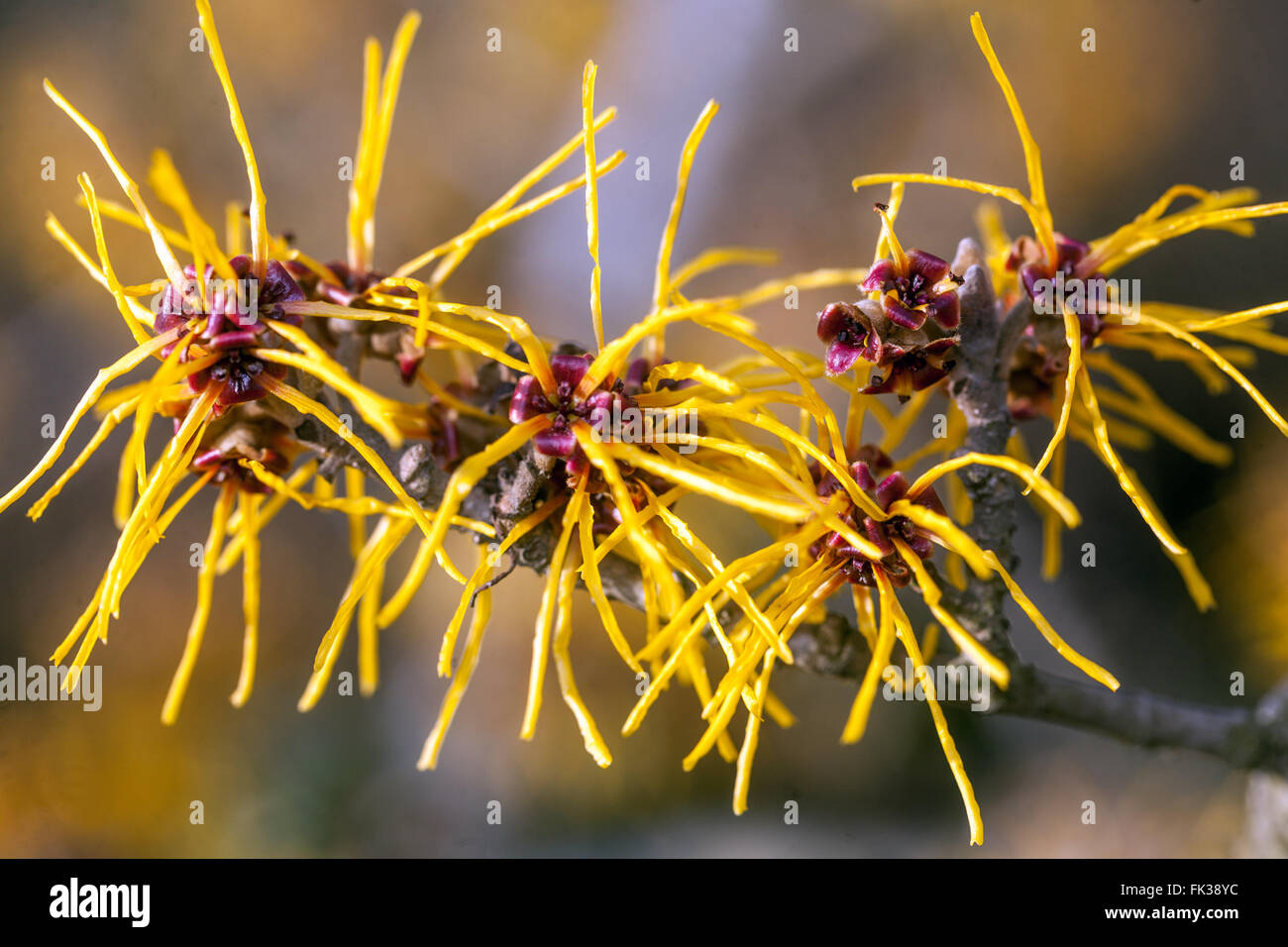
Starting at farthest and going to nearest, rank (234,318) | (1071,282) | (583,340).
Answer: (583,340) → (1071,282) → (234,318)

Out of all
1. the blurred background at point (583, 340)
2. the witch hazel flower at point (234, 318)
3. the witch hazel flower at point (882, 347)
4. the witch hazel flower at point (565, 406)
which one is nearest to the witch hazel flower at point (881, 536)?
the witch hazel flower at point (882, 347)

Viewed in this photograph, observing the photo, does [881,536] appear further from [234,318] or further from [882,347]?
[234,318]

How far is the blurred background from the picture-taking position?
2010mm

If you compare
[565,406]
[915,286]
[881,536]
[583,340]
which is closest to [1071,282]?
[915,286]

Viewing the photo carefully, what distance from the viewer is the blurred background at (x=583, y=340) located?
2010mm

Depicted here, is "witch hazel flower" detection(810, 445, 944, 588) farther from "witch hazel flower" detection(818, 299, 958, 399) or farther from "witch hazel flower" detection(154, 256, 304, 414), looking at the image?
"witch hazel flower" detection(154, 256, 304, 414)

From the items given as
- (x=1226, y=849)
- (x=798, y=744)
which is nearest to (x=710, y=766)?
(x=798, y=744)

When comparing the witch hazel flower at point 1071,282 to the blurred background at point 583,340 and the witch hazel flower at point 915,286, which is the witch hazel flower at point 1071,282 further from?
the blurred background at point 583,340

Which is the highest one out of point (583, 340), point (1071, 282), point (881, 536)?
point (583, 340)

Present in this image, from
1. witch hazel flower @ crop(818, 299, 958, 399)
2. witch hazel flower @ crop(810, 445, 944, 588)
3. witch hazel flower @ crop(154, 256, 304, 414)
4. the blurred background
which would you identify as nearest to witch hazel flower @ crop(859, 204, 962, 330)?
witch hazel flower @ crop(818, 299, 958, 399)

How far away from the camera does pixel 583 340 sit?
235cm

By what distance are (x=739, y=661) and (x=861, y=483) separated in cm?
19

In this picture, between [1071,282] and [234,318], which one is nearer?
[234,318]

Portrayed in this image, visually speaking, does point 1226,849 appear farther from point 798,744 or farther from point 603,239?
point 603,239
